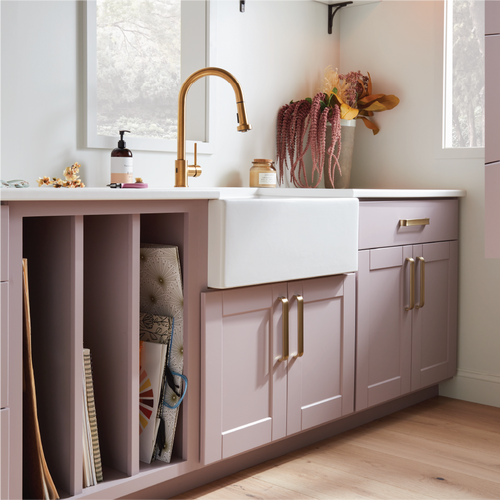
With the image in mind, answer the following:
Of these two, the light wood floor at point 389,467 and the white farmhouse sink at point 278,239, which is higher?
the white farmhouse sink at point 278,239

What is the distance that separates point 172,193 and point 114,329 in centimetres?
39

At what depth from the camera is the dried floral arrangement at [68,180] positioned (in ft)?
6.37

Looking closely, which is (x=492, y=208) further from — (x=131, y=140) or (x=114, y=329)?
(x=131, y=140)

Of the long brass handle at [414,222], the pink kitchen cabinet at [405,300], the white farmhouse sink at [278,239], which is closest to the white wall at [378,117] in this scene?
the pink kitchen cabinet at [405,300]

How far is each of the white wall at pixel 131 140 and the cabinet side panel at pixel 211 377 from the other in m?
0.71

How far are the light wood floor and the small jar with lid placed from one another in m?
1.03

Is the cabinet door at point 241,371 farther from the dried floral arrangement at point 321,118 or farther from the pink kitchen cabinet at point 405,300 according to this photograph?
the dried floral arrangement at point 321,118

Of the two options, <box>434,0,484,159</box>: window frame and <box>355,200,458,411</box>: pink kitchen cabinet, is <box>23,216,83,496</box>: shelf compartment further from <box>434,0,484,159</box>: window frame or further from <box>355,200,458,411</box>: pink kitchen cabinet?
<box>434,0,484,159</box>: window frame

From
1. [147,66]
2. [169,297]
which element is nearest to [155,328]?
[169,297]

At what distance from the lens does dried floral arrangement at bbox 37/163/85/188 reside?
76.5 inches

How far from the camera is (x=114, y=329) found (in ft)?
5.59

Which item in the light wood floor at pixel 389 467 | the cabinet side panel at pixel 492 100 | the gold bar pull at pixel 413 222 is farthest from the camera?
the gold bar pull at pixel 413 222

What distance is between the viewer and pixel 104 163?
2209mm

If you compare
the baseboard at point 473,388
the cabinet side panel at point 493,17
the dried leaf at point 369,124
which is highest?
the dried leaf at point 369,124
